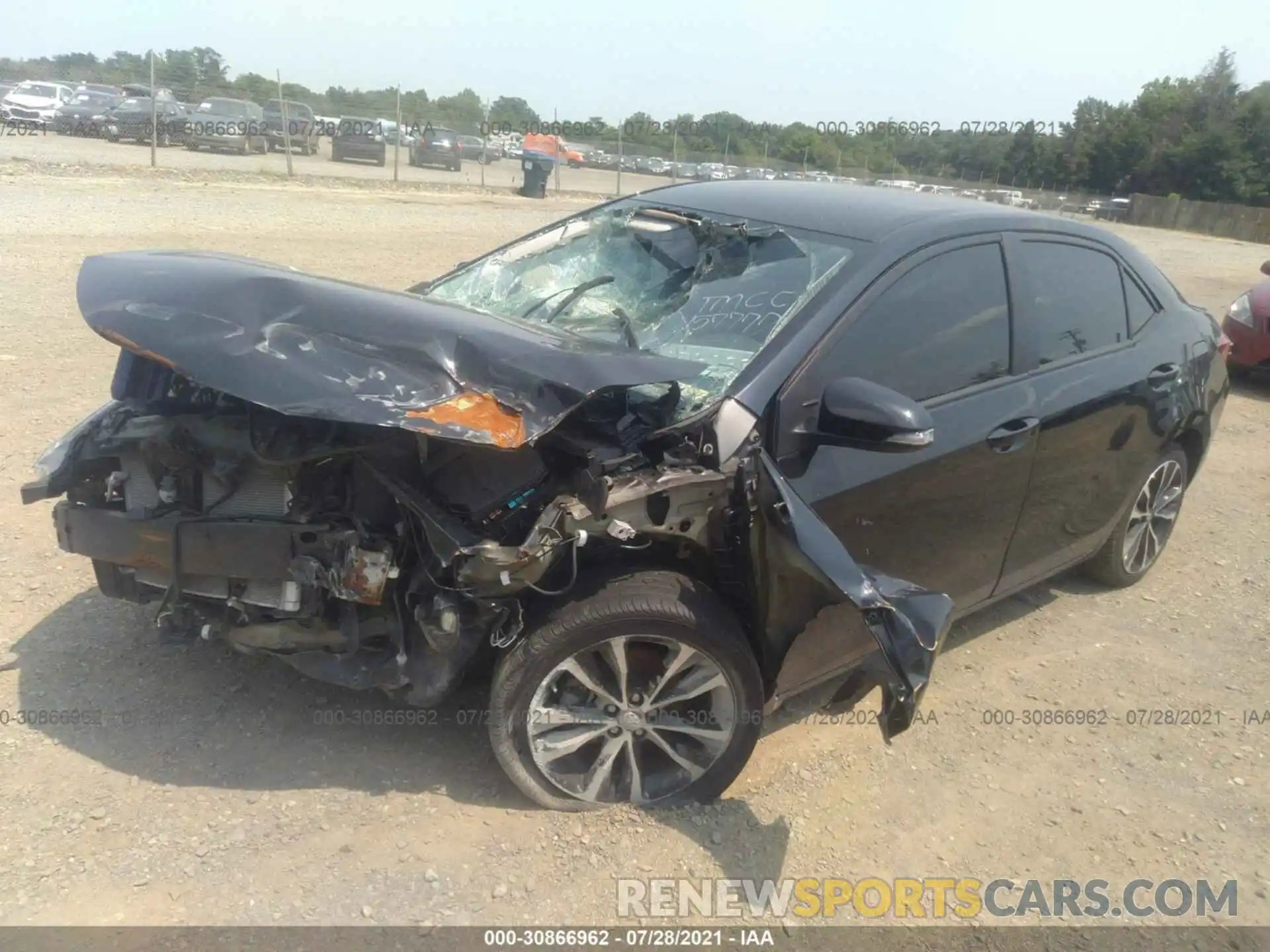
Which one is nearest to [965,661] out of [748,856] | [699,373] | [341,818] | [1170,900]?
[1170,900]

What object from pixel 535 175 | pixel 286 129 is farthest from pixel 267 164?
pixel 535 175

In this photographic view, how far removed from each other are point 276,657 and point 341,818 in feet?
1.64

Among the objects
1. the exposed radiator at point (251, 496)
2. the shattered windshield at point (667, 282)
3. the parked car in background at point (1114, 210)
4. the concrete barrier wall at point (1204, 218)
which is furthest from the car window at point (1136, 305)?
the parked car in background at point (1114, 210)

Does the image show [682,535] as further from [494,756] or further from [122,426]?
[122,426]

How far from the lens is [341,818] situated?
111 inches

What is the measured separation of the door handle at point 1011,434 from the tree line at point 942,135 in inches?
965

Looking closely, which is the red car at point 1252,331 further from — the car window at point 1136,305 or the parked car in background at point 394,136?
the parked car in background at point 394,136

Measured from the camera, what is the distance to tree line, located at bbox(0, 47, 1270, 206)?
29.5 metres

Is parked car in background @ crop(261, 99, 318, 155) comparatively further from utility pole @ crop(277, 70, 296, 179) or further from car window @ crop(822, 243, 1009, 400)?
car window @ crop(822, 243, 1009, 400)

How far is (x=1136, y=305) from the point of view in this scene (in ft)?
13.9

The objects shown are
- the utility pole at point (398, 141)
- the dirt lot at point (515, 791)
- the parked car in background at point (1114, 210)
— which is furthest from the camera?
the parked car in background at point (1114, 210)

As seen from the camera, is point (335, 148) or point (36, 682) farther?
point (335, 148)

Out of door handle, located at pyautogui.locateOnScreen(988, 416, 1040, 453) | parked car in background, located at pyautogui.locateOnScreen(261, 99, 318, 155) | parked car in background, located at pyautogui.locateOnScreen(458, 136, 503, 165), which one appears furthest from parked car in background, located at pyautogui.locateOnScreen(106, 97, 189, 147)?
door handle, located at pyautogui.locateOnScreen(988, 416, 1040, 453)

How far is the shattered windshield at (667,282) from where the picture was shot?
3.19m
